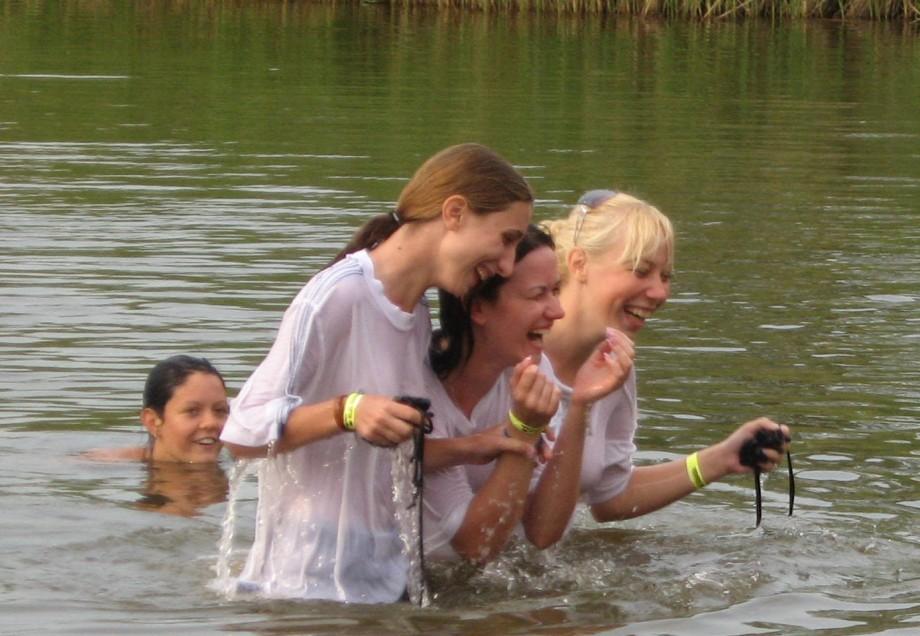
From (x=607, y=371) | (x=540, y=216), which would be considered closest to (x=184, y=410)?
(x=607, y=371)

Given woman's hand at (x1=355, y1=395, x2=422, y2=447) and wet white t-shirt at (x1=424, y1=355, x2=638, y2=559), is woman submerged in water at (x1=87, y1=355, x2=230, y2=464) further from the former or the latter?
woman's hand at (x1=355, y1=395, x2=422, y2=447)

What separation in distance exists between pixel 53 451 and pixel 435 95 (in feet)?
46.9

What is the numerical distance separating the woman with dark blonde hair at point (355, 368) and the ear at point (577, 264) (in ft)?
2.65

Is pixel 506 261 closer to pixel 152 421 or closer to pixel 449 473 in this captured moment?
pixel 449 473

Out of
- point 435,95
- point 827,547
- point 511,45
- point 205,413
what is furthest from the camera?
point 511,45

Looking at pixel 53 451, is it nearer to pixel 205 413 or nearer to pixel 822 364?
pixel 205 413

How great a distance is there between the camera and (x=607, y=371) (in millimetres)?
6266

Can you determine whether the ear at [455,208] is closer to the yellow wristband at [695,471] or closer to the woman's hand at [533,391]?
the woman's hand at [533,391]

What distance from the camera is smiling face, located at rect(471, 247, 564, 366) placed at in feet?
20.3

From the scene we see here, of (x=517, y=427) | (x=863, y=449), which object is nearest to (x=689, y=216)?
(x=863, y=449)

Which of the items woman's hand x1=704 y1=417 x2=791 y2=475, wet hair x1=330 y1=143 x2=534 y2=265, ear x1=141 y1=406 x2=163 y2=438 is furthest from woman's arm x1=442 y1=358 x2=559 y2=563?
ear x1=141 y1=406 x2=163 y2=438

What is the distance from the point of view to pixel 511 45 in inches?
1128

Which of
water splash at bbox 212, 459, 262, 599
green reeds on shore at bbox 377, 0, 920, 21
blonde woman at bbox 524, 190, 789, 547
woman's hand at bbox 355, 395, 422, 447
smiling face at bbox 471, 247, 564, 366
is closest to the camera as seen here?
woman's hand at bbox 355, 395, 422, 447

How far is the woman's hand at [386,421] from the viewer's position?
5363 millimetres
